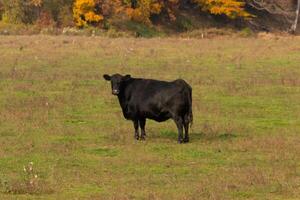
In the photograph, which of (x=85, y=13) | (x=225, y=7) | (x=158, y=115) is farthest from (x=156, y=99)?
(x=225, y=7)

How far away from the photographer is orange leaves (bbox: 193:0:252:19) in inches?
2854

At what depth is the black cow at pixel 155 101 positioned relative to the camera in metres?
16.2

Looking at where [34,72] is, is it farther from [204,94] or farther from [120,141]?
[120,141]

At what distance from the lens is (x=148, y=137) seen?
1703 centimetres

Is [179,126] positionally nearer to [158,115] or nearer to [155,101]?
[158,115]

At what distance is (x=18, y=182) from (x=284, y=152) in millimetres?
5268

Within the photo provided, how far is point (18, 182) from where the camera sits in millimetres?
12070

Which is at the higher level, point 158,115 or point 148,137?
point 158,115

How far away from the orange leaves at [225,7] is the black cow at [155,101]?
55862 millimetres

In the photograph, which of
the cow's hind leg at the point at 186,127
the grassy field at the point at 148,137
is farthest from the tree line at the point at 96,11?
the cow's hind leg at the point at 186,127

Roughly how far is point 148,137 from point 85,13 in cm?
4905

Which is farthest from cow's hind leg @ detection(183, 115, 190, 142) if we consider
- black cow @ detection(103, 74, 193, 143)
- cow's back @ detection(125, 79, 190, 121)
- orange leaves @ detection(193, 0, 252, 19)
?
orange leaves @ detection(193, 0, 252, 19)

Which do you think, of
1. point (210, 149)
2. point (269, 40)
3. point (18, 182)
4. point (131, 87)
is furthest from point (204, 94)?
point (269, 40)

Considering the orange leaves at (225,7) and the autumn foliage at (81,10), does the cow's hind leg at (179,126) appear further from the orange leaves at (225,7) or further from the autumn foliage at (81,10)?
the orange leaves at (225,7)
